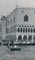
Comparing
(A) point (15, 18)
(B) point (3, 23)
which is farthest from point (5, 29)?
(A) point (15, 18)

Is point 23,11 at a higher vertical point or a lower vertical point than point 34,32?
higher

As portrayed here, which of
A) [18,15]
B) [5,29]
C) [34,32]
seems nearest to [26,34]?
[34,32]

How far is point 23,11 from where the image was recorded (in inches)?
2346

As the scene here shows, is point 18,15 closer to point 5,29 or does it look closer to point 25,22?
point 25,22

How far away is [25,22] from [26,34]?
3745mm

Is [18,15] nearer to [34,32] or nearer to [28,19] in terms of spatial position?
[28,19]

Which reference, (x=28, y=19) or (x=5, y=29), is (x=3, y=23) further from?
(x=28, y=19)

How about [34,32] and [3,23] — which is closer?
[34,32]

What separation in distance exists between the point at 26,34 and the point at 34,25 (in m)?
3.89

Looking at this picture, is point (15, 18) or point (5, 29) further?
point (5, 29)

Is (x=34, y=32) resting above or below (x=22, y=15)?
below

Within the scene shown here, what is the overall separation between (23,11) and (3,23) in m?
22.3

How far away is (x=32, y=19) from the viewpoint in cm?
6050

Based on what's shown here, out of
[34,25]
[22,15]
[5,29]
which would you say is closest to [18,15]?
[22,15]
